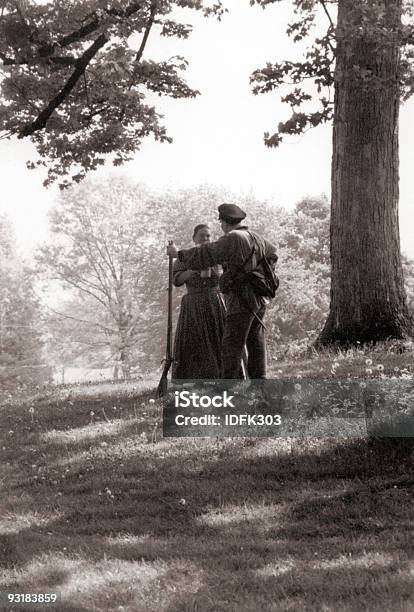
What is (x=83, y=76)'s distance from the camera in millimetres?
12164

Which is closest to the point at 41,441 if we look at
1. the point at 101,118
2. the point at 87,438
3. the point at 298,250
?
the point at 87,438

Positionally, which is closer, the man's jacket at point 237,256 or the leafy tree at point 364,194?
the man's jacket at point 237,256

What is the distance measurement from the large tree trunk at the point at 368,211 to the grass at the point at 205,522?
257 centimetres

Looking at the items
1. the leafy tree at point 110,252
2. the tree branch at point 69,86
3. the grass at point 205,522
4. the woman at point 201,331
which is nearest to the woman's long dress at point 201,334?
the woman at point 201,331

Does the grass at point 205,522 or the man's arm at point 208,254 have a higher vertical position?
the man's arm at point 208,254

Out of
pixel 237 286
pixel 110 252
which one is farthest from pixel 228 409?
pixel 110 252

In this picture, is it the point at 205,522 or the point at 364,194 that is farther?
the point at 364,194

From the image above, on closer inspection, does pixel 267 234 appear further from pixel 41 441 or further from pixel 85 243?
pixel 41 441

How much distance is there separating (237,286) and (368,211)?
426 centimetres

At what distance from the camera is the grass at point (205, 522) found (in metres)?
4.57

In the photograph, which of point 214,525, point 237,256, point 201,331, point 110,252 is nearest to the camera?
point 214,525

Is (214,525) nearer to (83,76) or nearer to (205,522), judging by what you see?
(205,522)

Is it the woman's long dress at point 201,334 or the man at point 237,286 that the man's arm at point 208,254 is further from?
the woman's long dress at point 201,334

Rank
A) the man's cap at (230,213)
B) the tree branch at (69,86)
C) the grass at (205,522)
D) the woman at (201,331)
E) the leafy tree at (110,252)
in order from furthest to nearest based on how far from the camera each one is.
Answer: the leafy tree at (110,252) < the tree branch at (69,86) < the woman at (201,331) < the man's cap at (230,213) < the grass at (205,522)
